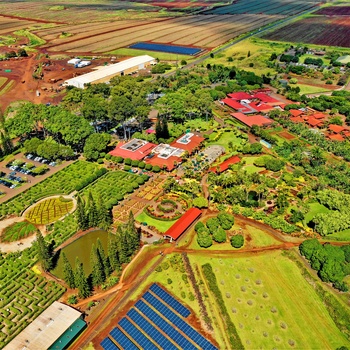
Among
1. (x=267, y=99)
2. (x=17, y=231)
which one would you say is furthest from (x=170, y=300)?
(x=267, y=99)

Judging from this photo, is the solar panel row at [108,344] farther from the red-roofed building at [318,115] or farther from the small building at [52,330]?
the red-roofed building at [318,115]

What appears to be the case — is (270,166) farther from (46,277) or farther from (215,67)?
(215,67)

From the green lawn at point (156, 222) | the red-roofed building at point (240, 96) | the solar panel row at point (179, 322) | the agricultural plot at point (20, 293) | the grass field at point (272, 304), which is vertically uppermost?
the agricultural plot at point (20, 293)

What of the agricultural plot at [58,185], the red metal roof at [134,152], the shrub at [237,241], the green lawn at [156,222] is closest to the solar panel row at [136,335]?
the green lawn at [156,222]

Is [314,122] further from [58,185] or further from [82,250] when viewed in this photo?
[82,250]

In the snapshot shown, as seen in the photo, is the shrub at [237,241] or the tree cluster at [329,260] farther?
the shrub at [237,241]

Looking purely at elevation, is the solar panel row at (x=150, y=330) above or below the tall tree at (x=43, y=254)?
below

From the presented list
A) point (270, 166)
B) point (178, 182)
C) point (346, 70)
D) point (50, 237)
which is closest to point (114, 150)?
point (178, 182)

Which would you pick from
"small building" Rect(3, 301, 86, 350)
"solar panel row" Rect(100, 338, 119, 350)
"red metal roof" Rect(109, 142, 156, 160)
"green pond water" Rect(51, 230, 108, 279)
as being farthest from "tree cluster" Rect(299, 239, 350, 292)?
"red metal roof" Rect(109, 142, 156, 160)
